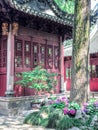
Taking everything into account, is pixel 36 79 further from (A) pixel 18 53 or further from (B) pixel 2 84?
(B) pixel 2 84

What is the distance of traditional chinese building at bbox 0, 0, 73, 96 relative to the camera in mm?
10128

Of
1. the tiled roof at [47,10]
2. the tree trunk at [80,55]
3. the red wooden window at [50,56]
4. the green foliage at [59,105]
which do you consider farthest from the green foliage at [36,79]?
the tree trunk at [80,55]

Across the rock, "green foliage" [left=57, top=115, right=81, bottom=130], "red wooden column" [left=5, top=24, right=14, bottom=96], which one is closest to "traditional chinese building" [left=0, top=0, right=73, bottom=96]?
"red wooden column" [left=5, top=24, right=14, bottom=96]

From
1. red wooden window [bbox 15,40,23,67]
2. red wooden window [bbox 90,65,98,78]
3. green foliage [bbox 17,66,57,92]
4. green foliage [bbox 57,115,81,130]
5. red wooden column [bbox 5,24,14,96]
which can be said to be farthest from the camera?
red wooden window [bbox 90,65,98,78]

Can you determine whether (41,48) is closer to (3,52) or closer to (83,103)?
(3,52)

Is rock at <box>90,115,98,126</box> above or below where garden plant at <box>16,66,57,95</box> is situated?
below

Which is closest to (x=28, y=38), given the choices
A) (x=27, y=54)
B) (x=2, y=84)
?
(x=27, y=54)

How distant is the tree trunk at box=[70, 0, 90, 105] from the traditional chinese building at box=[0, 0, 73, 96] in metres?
2.23

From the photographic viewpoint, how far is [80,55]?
26.6 feet

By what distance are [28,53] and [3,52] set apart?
1.05 meters

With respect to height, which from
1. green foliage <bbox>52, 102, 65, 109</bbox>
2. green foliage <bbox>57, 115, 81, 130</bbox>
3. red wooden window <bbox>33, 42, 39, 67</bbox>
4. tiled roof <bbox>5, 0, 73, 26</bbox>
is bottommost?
green foliage <bbox>57, 115, 81, 130</bbox>

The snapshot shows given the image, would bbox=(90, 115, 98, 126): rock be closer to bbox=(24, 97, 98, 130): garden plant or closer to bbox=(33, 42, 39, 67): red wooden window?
bbox=(24, 97, 98, 130): garden plant

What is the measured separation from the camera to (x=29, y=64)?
37.4 ft

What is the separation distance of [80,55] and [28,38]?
379 centimetres
